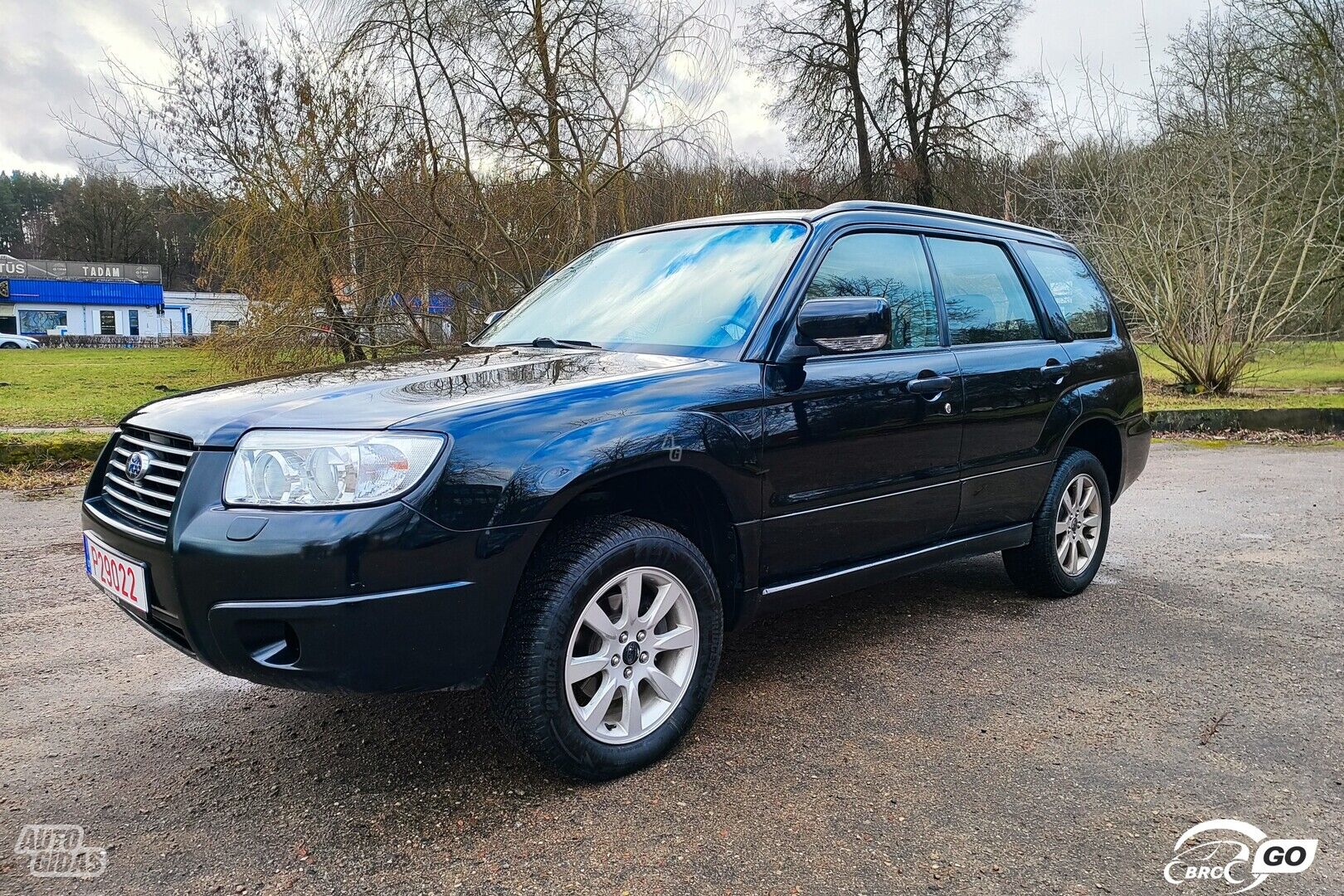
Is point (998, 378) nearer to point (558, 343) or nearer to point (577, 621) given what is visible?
point (558, 343)

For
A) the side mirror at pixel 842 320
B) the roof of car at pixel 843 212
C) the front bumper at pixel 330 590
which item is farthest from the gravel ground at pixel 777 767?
the roof of car at pixel 843 212

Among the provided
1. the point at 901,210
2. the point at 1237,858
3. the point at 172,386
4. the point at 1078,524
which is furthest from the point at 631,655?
the point at 172,386

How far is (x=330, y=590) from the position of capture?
2.25 metres

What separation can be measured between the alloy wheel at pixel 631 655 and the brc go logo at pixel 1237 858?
4.50ft

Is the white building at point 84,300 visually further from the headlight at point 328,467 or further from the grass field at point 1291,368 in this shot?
the headlight at point 328,467

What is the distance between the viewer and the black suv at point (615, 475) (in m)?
2.32

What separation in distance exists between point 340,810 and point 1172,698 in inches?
111

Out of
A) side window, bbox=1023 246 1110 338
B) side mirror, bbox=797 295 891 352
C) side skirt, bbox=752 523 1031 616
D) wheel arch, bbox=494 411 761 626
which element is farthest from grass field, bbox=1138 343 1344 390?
wheel arch, bbox=494 411 761 626

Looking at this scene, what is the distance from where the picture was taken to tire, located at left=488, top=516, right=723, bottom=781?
8.27ft

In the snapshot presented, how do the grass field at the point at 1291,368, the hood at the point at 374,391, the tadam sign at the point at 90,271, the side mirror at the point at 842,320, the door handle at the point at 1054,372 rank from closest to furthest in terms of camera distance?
the hood at the point at 374,391 < the side mirror at the point at 842,320 < the door handle at the point at 1054,372 < the grass field at the point at 1291,368 < the tadam sign at the point at 90,271

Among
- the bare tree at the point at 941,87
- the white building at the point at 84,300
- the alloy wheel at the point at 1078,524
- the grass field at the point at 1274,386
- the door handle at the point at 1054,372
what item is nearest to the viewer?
the door handle at the point at 1054,372

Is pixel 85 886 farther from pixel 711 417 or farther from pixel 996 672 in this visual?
pixel 996 672

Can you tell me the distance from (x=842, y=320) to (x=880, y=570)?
3.44ft

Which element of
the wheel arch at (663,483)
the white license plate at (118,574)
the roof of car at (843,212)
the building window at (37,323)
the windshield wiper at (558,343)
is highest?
the building window at (37,323)
